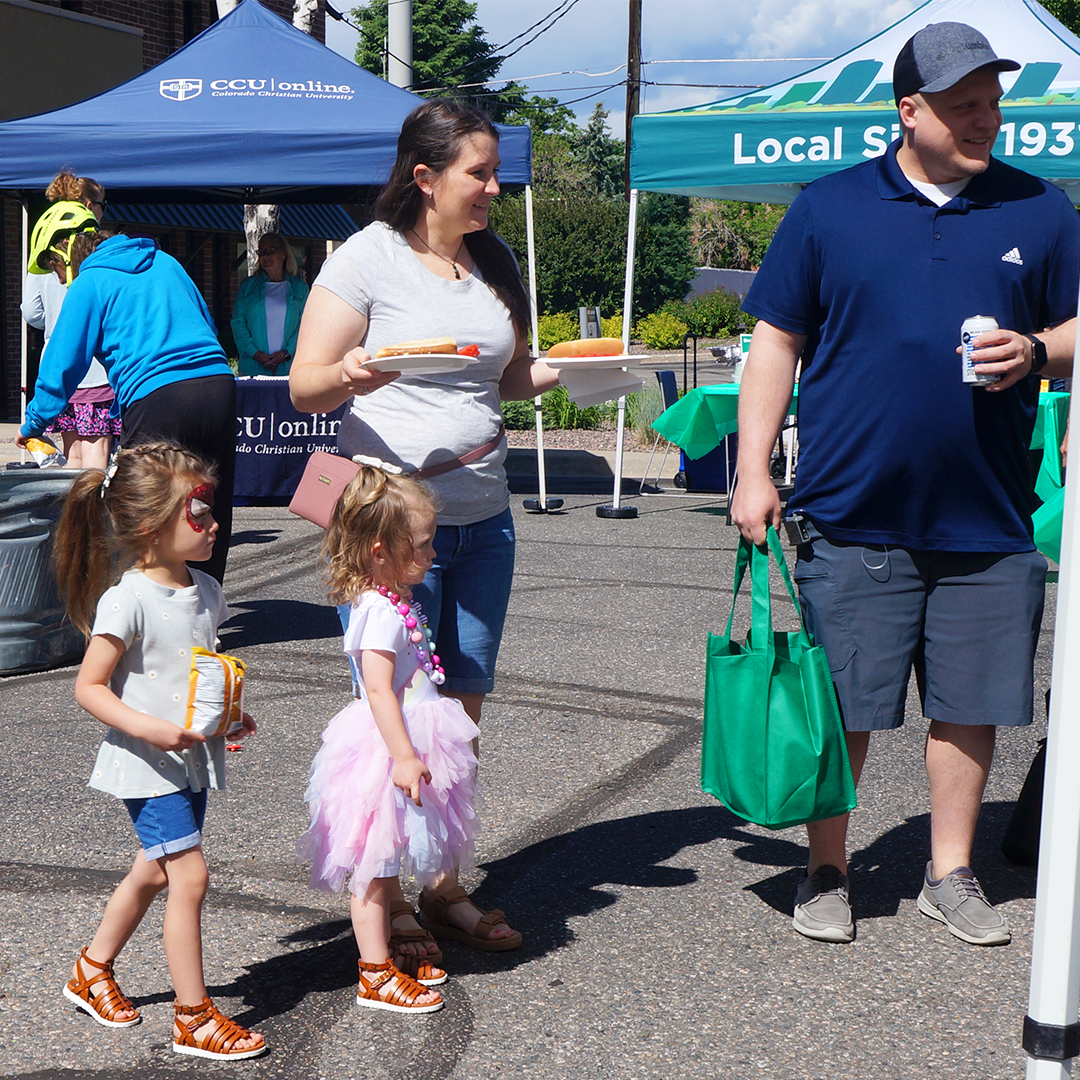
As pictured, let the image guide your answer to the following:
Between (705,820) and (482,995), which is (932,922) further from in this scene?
(482,995)

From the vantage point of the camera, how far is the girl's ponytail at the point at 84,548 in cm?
274

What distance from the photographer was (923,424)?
3.03 metres

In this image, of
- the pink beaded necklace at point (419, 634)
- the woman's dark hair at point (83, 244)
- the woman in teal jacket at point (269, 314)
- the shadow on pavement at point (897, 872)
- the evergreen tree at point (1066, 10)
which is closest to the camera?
the pink beaded necklace at point (419, 634)

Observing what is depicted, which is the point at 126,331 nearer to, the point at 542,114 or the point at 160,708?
the point at 160,708

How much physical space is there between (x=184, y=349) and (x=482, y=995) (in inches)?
119

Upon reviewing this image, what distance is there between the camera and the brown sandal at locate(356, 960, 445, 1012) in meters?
2.78

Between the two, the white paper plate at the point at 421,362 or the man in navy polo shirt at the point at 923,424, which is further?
the man in navy polo shirt at the point at 923,424

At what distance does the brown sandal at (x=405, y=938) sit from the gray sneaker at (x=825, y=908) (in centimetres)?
88

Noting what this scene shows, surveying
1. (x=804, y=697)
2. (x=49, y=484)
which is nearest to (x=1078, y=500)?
(x=804, y=697)

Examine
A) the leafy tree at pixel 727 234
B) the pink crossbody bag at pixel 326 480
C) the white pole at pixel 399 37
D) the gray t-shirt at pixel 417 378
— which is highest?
the leafy tree at pixel 727 234

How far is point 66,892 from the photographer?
3.40 metres

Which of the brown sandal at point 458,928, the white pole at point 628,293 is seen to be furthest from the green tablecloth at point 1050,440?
the brown sandal at point 458,928

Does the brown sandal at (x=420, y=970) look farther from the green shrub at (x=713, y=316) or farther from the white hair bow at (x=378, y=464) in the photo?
the green shrub at (x=713, y=316)

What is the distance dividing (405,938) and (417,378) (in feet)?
4.05
